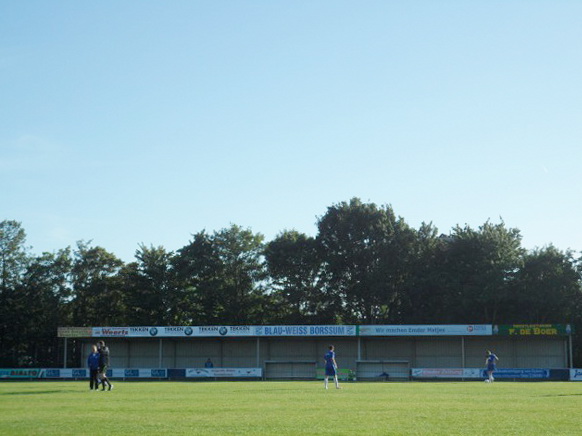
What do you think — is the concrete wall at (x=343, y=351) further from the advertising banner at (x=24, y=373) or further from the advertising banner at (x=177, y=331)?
the advertising banner at (x=24, y=373)

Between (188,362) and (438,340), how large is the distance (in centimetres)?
2122

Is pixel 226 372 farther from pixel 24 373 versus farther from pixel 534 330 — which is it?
pixel 534 330

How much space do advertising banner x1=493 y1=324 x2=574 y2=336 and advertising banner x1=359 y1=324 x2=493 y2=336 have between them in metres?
0.98

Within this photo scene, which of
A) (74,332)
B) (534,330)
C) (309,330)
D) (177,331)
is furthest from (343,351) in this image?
(74,332)

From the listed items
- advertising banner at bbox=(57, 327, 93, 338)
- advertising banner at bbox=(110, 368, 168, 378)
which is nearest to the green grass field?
advertising banner at bbox=(110, 368, 168, 378)

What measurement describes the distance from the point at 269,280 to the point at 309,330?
69.8 ft

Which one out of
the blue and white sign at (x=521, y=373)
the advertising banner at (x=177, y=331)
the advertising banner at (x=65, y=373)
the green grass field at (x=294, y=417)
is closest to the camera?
the green grass field at (x=294, y=417)

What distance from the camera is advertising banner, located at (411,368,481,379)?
54.0 meters

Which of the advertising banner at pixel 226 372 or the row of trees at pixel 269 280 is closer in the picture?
the advertising banner at pixel 226 372

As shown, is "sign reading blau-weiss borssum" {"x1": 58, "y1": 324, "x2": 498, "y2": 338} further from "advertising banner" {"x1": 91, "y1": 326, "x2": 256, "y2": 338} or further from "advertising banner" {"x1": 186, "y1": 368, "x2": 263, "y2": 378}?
"advertising banner" {"x1": 186, "y1": 368, "x2": 263, "y2": 378}

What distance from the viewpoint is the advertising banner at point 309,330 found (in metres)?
58.6

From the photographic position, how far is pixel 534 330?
56.4 metres

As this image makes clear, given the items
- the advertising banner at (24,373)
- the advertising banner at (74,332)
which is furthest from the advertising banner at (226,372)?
the advertising banner at (24,373)

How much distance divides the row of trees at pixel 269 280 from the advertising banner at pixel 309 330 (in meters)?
14.7
